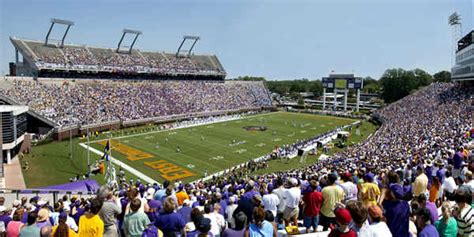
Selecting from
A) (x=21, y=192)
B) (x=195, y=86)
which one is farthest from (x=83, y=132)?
(x=195, y=86)

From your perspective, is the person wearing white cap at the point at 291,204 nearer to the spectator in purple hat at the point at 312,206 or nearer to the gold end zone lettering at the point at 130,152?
the spectator in purple hat at the point at 312,206

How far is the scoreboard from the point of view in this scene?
7356cm

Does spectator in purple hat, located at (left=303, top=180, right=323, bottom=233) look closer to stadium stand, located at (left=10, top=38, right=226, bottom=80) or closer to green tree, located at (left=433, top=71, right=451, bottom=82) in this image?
stadium stand, located at (left=10, top=38, right=226, bottom=80)

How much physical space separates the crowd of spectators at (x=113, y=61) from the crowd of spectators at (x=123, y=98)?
4.36 metres

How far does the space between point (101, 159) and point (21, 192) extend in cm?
1327

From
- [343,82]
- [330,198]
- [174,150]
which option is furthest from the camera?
[343,82]

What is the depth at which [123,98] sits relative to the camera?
5534 cm

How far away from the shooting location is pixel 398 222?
5.49 m

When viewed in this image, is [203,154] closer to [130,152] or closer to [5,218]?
[130,152]

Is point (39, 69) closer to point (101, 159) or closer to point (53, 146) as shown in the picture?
point (53, 146)

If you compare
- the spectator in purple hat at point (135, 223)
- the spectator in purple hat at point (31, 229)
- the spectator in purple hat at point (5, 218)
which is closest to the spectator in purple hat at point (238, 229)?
the spectator in purple hat at point (135, 223)

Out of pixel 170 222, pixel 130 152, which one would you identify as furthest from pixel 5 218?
pixel 130 152

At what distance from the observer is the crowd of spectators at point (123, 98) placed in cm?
4380

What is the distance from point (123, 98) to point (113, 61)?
14.1 meters
